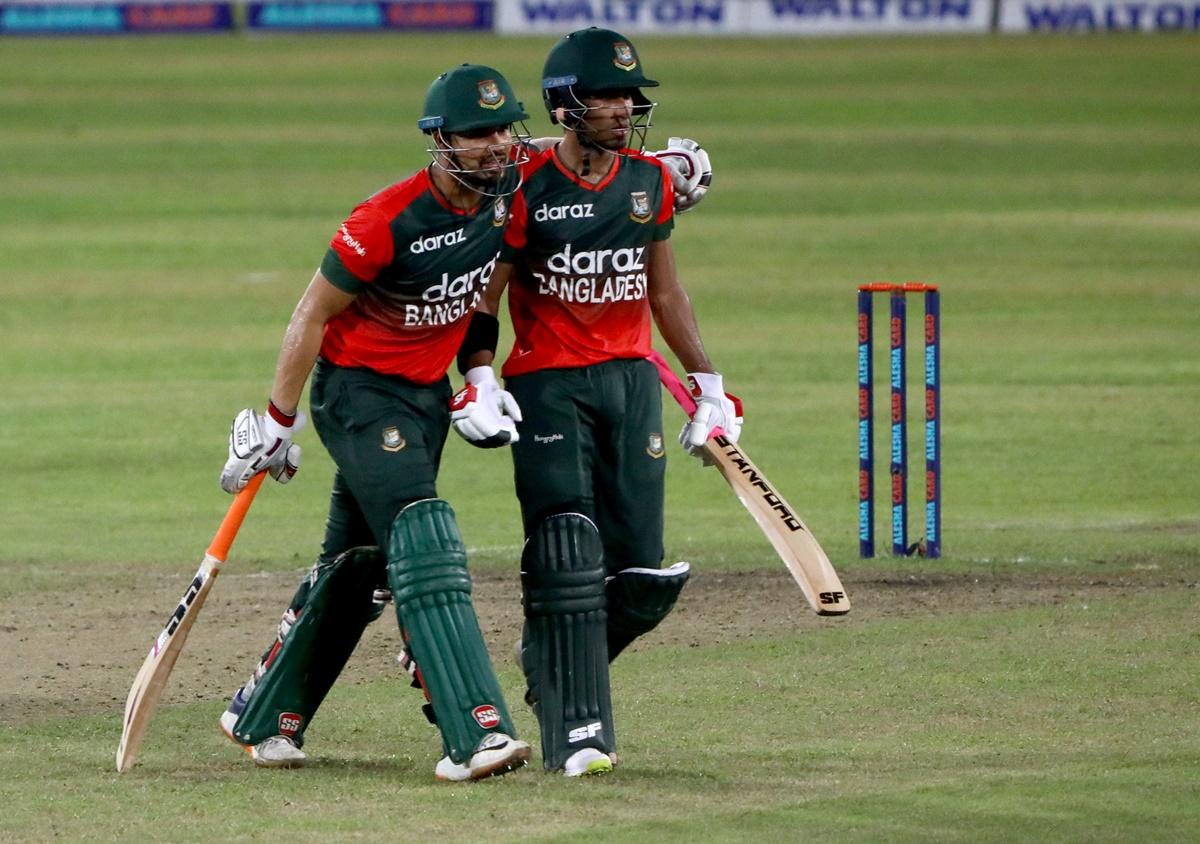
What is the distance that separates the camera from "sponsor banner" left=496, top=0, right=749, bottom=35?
42.2 m

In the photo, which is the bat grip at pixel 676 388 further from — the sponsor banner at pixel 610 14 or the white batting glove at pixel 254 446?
the sponsor banner at pixel 610 14

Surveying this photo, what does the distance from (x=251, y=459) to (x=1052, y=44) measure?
119 feet

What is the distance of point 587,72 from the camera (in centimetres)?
584

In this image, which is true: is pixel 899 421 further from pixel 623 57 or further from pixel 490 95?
pixel 490 95

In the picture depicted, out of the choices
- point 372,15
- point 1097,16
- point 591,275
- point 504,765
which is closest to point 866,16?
point 1097,16

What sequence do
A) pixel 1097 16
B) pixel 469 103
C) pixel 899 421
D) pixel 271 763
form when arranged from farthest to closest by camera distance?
pixel 1097 16 → pixel 899 421 → pixel 271 763 → pixel 469 103

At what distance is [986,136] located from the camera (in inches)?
1133

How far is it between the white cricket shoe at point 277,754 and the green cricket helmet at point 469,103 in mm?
1655

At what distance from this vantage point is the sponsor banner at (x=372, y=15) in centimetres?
4353

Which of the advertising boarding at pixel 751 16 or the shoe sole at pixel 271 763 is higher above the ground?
the advertising boarding at pixel 751 16

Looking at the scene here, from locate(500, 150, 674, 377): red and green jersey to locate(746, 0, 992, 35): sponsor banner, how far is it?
38.0m

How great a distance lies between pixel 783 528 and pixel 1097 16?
3805 cm

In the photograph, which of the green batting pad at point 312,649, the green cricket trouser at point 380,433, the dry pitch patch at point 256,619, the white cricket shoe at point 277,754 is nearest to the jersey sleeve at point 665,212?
the green cricket trouser at point 380,433

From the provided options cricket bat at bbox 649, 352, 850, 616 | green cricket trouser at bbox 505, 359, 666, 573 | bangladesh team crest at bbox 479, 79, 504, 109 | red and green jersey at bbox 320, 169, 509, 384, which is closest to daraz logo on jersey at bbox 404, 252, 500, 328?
red and green jersey at bbox 320, 169, 509, 384
